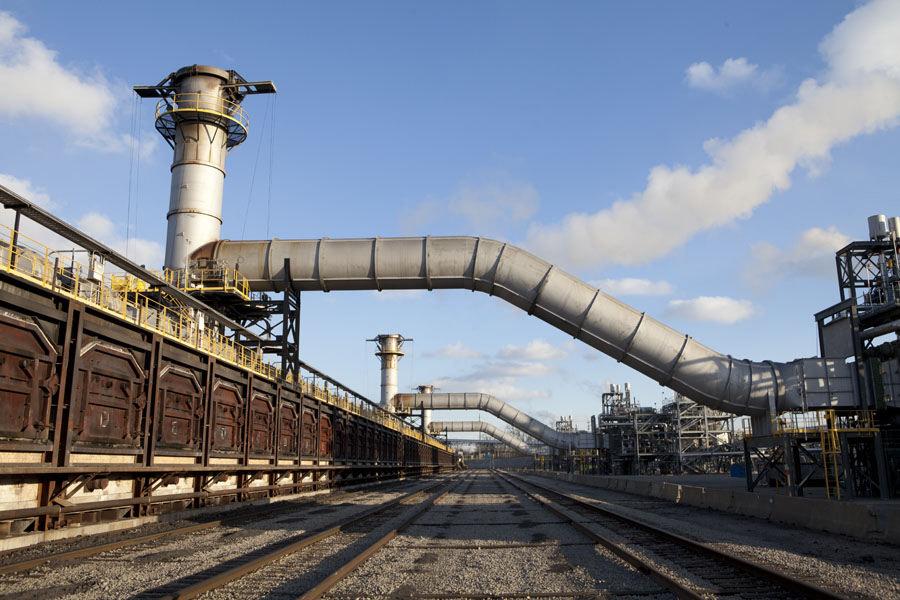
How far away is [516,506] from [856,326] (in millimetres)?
11553

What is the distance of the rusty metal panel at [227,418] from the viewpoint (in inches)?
688

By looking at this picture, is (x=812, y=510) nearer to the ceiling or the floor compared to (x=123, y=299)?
nearer to the floor

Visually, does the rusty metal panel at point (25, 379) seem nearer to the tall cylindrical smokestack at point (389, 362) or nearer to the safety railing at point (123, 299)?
the safety railing at point (123, 299)

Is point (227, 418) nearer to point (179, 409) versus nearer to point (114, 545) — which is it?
point (179, 409)

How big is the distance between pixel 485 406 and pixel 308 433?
43.6 metres

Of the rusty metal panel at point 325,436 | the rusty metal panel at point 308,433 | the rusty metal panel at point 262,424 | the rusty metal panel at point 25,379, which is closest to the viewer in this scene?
the rusty metal panel at point 25,379

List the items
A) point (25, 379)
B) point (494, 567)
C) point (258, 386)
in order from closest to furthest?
point (494, 567), point (25, 379), point (258, 386)

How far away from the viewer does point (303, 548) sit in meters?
9.81

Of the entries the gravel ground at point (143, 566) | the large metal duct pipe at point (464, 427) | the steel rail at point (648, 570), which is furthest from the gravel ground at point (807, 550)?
the large metal duct pipe at point (464, 427)

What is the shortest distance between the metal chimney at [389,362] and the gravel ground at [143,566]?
5294 cm

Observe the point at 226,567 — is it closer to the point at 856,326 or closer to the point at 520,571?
the point at 520,571

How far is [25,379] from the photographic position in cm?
1039

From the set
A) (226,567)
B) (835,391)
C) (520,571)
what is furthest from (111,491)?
(835,391)

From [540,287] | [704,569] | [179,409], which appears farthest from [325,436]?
[704,569]
